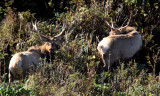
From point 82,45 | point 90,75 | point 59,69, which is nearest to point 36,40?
point 82,45

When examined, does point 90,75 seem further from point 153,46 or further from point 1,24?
point 1,24

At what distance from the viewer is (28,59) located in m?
7.21

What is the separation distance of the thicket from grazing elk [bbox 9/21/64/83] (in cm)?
24

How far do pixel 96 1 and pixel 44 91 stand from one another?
5.69 metres

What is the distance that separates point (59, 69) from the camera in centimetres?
676

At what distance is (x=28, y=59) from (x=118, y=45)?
2.51 m

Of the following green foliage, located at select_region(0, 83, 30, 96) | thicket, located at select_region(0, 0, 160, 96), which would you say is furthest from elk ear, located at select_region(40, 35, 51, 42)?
green foliage, located at select_region(0, 83, 30, 96)

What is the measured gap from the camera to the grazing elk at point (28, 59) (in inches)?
271

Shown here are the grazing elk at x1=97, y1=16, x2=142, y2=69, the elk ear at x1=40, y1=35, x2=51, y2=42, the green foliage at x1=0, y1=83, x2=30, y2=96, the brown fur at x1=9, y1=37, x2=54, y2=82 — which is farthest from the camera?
the elk ear at x1=40, y1=35, x2=51, y2=42

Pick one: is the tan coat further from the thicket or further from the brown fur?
the brown fur

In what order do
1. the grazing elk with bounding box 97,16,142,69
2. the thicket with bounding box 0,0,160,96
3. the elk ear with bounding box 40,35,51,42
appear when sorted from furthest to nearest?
1. the elk ear with bounding box 40,35,51,42
2. the grazing elk with bounding box 97,16,142,69
3. the thicket with bounding box 0,0,160,96

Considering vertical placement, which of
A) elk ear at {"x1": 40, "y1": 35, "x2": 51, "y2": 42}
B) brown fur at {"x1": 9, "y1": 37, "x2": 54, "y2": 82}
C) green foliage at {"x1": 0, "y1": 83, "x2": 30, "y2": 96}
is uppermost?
elk ear at {"x1": 40, "y1": 35, "x2": 51, "y2": 42}

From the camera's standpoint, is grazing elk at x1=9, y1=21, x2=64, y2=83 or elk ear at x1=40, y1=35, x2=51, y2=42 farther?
elk ear at x1=40, y1=35, x2=51, y2=42

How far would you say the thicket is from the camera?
603 centimetres
